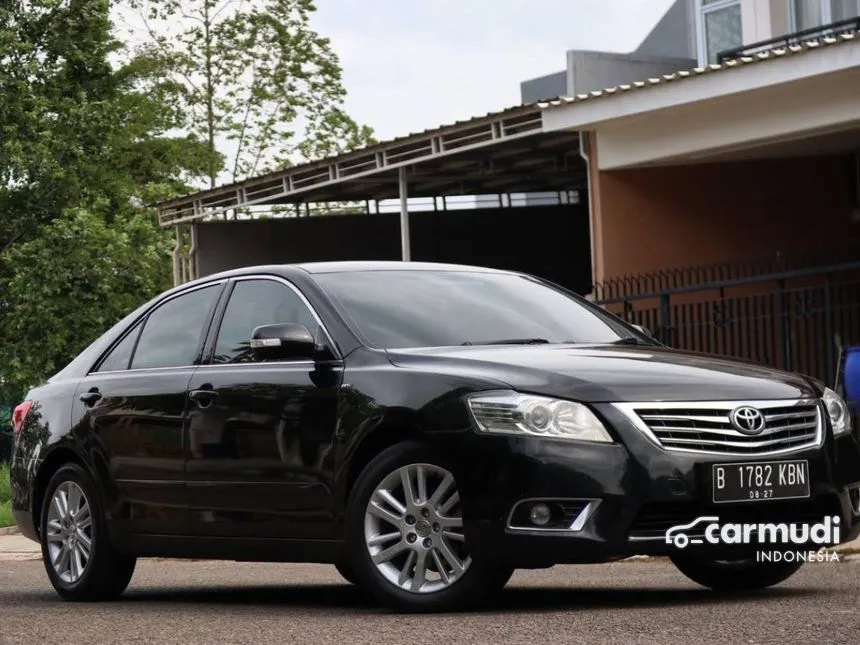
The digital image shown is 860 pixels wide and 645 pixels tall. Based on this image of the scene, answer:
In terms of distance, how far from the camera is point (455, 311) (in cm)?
841

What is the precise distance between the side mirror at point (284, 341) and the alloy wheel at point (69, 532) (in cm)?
196

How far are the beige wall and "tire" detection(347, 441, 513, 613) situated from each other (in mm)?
13884

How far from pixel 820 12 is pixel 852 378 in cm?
1489

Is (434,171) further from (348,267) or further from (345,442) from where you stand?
(345,442)

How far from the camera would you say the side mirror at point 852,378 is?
1231cm

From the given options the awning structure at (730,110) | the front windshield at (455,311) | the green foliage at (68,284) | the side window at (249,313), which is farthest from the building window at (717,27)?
the side window at (249,313)

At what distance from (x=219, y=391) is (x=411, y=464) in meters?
1.55

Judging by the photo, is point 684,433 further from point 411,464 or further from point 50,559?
point 50,559

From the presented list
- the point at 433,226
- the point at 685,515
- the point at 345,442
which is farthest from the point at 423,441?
the point at 433,226

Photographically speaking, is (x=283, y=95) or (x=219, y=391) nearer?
(x=219, y=391)

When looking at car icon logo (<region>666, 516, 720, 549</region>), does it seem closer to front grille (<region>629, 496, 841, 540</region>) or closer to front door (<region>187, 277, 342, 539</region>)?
front grille (<region>629, 496, 841, 540</region>)

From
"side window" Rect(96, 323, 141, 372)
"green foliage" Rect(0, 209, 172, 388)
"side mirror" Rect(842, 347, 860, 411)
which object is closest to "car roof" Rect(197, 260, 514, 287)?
"side window" Rect(96, 323, 141, 372)

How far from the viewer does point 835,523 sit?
7.60m

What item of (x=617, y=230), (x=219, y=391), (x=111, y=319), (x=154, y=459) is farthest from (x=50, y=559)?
(x=111, y=319)
